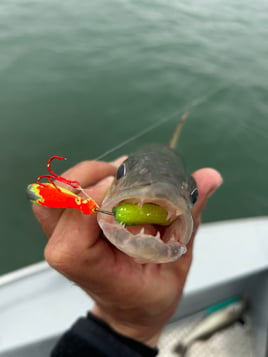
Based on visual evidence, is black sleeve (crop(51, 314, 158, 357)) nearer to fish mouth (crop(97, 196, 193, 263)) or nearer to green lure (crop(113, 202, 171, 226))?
fish mouth (crop(97, 196, 193, 263))

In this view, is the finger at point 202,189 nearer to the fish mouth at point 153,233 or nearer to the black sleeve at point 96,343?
the fish mouth at point 153,233

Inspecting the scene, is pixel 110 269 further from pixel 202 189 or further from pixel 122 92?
pixel 122 92

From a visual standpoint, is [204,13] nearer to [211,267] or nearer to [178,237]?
[211,267]

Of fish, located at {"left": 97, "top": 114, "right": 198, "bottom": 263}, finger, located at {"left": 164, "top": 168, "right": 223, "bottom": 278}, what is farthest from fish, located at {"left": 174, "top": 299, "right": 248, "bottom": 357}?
fish, located at {"left": 97, "top": 114, "right": 198, "bottom": 263}

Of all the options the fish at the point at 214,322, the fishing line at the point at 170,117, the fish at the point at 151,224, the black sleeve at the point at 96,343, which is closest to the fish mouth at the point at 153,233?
the fish at the point at 151,224

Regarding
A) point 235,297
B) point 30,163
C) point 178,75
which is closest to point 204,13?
point 178,75

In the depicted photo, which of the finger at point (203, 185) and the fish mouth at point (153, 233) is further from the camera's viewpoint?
the finger at point (203, 185)
